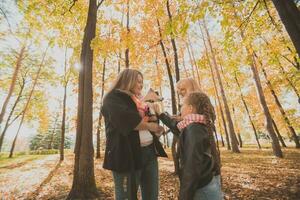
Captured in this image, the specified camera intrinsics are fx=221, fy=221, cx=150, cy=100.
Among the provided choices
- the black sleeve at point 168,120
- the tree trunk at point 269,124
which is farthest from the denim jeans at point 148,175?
the tree trunk at point 269,124

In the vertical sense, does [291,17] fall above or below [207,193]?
above

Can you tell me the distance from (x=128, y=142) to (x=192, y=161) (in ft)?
2.03

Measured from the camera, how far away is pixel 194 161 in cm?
194

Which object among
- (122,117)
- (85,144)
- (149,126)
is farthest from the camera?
(85,144)

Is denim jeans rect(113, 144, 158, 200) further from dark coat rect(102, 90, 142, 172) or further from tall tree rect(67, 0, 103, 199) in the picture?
tall tree rect(67, 0, 103, 199)

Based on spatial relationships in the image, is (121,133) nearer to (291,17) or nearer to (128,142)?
(128,142)

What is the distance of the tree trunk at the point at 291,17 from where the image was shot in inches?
122

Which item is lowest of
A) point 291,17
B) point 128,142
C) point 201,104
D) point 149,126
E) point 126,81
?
point 128,142

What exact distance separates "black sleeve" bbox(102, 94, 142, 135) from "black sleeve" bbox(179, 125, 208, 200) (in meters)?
0.52

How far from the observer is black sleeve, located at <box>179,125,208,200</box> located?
1.91m

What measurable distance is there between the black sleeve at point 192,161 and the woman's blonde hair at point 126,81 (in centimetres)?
80

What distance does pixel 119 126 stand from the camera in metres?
2.06

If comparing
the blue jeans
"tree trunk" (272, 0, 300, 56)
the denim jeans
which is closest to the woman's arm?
the denim jeans

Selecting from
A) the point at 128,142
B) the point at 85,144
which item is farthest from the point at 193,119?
the point at 85,144
